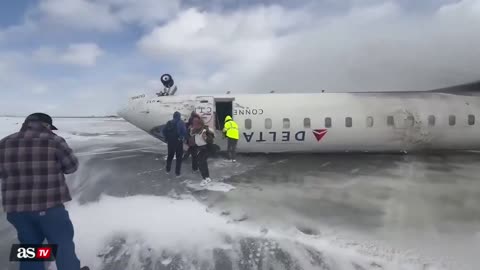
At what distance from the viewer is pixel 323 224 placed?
659 cm

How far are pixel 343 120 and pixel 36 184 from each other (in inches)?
494

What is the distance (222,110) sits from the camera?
49.5 feet

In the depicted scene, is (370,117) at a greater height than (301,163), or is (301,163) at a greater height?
(370,117)

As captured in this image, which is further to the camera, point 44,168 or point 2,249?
point 2,249

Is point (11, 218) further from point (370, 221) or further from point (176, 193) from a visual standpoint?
point (370, 221)

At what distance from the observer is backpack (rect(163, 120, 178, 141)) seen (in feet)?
34.1

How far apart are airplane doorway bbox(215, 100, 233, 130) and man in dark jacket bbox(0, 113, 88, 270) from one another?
34.9 ft

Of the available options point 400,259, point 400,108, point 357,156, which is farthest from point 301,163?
point 400,259

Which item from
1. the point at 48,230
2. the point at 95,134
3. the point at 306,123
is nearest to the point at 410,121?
the point at 306,123

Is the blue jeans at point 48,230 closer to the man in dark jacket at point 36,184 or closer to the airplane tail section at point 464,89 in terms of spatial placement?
the man in dark jacket at point 36,184

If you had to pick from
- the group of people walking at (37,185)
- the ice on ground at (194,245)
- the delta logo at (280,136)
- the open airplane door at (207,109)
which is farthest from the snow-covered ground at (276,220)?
the open airplane door at (207,109)

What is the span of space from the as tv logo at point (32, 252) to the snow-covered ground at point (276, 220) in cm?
152

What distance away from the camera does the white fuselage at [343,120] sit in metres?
13.9

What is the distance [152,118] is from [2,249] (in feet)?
30.8
